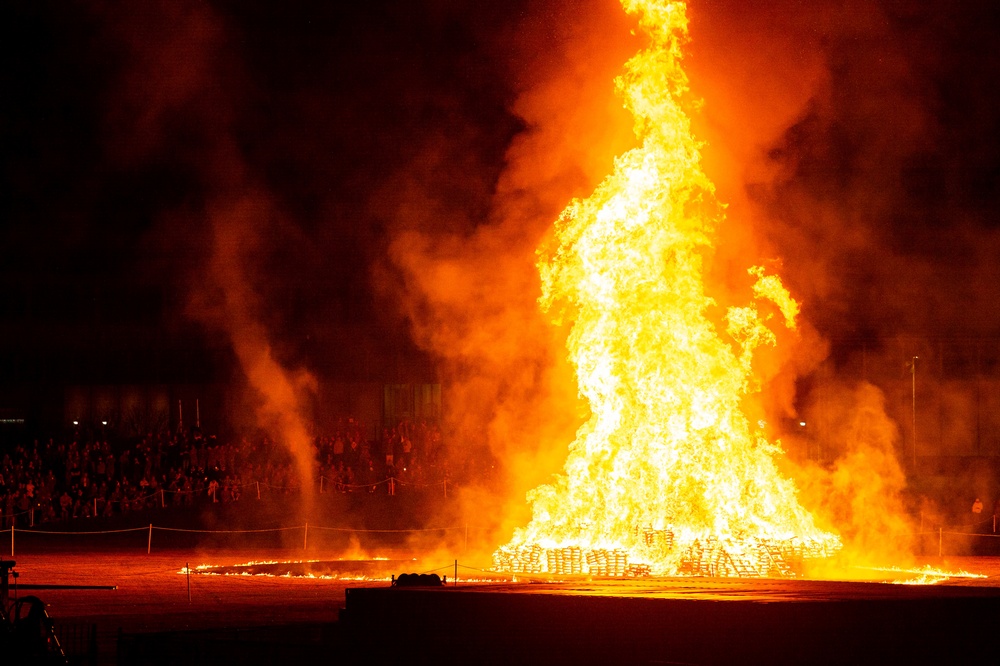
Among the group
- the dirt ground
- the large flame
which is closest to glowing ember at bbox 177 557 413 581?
the dirt ground

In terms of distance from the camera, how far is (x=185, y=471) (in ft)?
94.2

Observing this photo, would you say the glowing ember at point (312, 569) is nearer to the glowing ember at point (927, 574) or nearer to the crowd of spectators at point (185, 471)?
the crowd of spectators at point (185, 471)

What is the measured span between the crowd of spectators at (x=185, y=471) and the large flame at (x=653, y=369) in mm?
9052

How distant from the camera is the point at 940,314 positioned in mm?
35375

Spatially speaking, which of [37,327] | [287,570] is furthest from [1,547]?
[37,327]

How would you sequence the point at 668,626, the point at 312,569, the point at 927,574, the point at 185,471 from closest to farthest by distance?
the point at 668,626, the point at 927,574, the point at 312,569, the point at 185,471

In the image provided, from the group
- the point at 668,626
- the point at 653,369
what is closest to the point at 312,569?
the point at 653,369

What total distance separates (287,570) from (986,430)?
73.2 ft

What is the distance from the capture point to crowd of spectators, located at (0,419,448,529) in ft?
91.4

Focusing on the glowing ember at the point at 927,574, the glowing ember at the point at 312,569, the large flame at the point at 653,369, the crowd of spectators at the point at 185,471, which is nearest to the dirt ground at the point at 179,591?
the glowing ember at the point at 312,569

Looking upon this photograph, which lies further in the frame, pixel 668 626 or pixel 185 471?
pixel 185 471

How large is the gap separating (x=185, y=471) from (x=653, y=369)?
12617mm

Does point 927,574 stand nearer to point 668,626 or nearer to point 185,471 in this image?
point 668,626

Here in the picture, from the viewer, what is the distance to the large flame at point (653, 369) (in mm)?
19812
